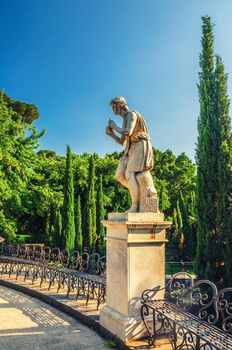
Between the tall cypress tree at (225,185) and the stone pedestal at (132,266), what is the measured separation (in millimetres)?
5740

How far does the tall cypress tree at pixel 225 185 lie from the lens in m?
9.47

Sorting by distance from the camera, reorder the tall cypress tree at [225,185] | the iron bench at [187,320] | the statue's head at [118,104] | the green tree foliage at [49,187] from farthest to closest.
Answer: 1. the green tree foliage at [49,187]
2. the tall cypress tree at [225,185]
3. the statue's head at [118,104]
4. the iron bench at [187,320]

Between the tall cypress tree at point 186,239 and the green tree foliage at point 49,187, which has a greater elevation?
the green tree foliage at point 49,187

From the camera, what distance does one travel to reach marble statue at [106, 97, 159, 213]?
452 cm

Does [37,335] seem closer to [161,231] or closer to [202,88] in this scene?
[161,231]

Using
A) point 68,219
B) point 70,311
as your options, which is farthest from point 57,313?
point 68,219

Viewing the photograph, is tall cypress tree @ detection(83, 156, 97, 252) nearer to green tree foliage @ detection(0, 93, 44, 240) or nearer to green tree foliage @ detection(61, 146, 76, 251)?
green tree foliage @ detection(61, 146, 76, 251)

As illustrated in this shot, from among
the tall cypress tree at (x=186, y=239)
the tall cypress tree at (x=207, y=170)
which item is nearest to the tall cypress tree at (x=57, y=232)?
the tall cypress tree at (x=186, y=239)

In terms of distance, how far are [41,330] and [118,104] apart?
377cm

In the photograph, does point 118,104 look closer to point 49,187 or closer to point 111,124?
point 111,124

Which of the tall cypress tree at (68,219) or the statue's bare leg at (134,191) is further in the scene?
the tall cypress tree at (68,219)

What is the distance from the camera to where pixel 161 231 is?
14.5 feet

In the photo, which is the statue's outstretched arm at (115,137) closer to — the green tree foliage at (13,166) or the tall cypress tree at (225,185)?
the tall cypress tree at (225,185)

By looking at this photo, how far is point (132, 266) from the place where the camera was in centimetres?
418
